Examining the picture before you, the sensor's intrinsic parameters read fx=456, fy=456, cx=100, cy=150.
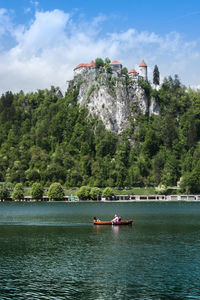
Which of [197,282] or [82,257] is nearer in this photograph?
[197,282]

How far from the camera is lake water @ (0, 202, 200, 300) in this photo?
42.6 metres

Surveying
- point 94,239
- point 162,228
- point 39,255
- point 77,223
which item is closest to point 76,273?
point 39,255

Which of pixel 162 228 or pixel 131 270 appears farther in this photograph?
pixel 162 228

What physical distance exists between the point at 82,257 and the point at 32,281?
13690mm

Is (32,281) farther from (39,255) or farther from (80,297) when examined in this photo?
(39,255)

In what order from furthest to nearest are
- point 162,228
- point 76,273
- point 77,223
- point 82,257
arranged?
point 77,223 < point 162,228 < point 82,257 < point 76,273

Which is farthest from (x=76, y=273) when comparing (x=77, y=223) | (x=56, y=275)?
(x=77, y=223)

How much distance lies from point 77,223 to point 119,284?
6172cm

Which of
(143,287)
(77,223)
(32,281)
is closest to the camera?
(143,287)

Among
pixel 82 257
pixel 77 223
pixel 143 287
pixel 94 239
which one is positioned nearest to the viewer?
pixel 143 287

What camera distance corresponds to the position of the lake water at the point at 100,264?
42.6 m

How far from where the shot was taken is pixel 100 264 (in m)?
54.6

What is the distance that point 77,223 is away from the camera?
106 m

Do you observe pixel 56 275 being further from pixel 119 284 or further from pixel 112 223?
pixel 112 223
